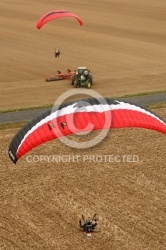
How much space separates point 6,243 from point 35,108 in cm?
1604

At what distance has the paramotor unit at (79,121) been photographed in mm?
14203

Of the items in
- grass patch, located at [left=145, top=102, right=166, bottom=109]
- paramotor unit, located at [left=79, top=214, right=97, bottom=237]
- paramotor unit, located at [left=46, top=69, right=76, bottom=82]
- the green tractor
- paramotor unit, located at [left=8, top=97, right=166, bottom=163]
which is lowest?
paramotor unit, located at [left=79, top=214, right=97, bottom=237]

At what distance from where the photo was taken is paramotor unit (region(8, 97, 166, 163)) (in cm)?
1420

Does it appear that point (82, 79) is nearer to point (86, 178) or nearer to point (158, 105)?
point (158, 105)

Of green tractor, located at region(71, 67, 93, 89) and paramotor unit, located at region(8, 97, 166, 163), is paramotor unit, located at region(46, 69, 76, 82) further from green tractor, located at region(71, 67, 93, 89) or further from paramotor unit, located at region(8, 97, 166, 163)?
paramotor unit, located at region(8, 97, 166, 163)

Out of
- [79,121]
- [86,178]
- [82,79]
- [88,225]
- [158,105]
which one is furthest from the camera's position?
[82,79]

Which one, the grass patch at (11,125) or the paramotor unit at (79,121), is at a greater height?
the grass patch at (11,125)

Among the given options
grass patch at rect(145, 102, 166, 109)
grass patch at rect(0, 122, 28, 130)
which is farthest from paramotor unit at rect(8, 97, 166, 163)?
grass patch at rect(145, 102, 166, 109)

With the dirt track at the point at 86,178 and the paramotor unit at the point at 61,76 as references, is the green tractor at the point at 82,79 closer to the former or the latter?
the dirt track at the point at 86,178

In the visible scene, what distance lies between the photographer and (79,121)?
14562 mm

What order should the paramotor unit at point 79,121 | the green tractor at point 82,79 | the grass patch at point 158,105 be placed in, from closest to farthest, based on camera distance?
the paramotor unit at point 79,121 < the grass patch at point 158,105 < the green tractor at point 82,79

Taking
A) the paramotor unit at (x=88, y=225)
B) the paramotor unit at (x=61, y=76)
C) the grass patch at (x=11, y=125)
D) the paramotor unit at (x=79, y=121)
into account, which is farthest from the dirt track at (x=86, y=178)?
the paramotor unit at (x=79, y=121)

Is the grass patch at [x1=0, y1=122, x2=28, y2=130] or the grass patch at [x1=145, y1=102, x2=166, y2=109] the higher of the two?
the grass patch at [x1=145, y1=102, x2=166, y2=109]

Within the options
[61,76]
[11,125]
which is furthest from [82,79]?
[11,125]
